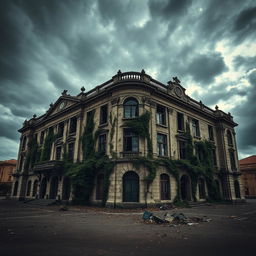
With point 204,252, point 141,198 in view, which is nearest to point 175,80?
point 141,198

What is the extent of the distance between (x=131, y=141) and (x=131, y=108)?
12.0ft

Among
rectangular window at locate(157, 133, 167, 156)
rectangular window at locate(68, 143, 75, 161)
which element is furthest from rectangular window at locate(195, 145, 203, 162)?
rectangular window at locate(68, 143, 75, 161)

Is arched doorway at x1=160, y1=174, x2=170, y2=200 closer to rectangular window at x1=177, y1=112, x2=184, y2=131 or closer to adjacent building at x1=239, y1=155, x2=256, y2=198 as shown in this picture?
rectangular window at x1=177, y1=112, x2=184, y2=131

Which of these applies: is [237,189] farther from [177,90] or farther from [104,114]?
[104,114]

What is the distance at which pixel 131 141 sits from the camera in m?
19.2

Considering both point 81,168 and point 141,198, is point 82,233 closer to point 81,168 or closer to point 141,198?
point 141,198

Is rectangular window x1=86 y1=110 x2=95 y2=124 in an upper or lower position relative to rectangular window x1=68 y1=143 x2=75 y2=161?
upper

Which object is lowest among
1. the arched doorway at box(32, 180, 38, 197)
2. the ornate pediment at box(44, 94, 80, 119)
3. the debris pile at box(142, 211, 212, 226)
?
the debris pile at box(142, 211, 212, 226)

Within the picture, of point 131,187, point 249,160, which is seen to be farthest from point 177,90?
point 249,160

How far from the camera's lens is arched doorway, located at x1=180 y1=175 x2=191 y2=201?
70.2 ft

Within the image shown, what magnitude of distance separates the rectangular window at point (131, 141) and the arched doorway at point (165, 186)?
404 cm

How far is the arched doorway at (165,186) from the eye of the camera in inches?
744

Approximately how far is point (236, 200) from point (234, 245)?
24100 mm

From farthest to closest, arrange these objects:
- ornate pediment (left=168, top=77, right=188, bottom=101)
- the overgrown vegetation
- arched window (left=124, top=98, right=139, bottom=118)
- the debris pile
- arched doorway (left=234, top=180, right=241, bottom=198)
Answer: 1. arched doorway (left=234, top=180, right=241, bottom=198)
2. ornate pediment (left=168, top=77, right=188, bottom=101)
3. arched window (left=124, top=98, right=139, bottom=118)
4. the overgrown vegetation
5. the debris pile
